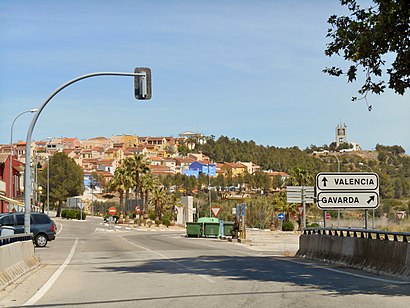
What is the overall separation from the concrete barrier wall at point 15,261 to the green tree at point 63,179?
9811cm

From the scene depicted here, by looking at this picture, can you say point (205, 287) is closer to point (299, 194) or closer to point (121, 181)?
point (299, 194)

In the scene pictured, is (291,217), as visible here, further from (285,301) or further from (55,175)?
(285,301)

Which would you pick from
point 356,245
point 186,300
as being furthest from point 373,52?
point 186,300

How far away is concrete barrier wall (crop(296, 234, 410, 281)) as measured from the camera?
16.8m

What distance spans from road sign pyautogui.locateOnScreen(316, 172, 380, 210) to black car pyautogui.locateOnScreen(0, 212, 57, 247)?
61.0 ft

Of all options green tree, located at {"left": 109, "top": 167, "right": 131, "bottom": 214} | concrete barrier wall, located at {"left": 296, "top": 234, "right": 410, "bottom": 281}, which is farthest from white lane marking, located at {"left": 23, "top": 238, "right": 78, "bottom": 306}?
green tree, located at {"left": 109, "top": 167, "right": 131, "bottom": 214}

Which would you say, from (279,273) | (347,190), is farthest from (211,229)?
(279,273)

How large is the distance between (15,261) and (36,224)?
1938 centimetres

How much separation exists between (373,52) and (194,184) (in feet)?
508

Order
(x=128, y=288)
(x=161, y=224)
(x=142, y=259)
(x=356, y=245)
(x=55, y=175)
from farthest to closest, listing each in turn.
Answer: (x=55, y=175)
(x=161, y=224)
(x=142, y=259)
(x=356, y=245)
(x=128, y=288)

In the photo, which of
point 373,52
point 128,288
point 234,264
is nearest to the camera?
point 128,288

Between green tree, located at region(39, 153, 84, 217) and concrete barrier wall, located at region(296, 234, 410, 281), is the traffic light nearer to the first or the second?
concrete barrier wall, located at region(296, 234, 410, 281)

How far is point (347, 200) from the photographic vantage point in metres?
23.2

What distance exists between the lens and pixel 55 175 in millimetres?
118812
